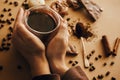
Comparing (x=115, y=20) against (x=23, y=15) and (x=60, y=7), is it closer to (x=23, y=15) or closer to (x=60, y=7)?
(x=60, y=7)

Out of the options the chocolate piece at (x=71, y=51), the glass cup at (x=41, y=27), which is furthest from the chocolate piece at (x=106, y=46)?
the glass cup at (x=41, y=27)

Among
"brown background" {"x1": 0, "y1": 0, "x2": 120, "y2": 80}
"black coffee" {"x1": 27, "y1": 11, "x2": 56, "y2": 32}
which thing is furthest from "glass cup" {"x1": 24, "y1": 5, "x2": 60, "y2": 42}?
"brown background" {"x1": 0, "y1": 0, "x2": 120, "y2": 80}

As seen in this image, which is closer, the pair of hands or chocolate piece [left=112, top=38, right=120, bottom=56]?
the pair of hands

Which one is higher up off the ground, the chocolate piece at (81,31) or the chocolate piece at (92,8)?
the chocolate piece at (92,8)

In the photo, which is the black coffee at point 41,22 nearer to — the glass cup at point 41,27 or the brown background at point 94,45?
the glass cup at point 41,27

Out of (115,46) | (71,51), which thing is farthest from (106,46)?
(71,51)

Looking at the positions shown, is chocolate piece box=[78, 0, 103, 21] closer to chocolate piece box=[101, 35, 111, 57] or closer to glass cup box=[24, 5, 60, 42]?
chocolate piece box=[101, 35, 111, 57]

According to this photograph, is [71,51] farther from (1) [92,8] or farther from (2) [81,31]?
(1) [92,8]
